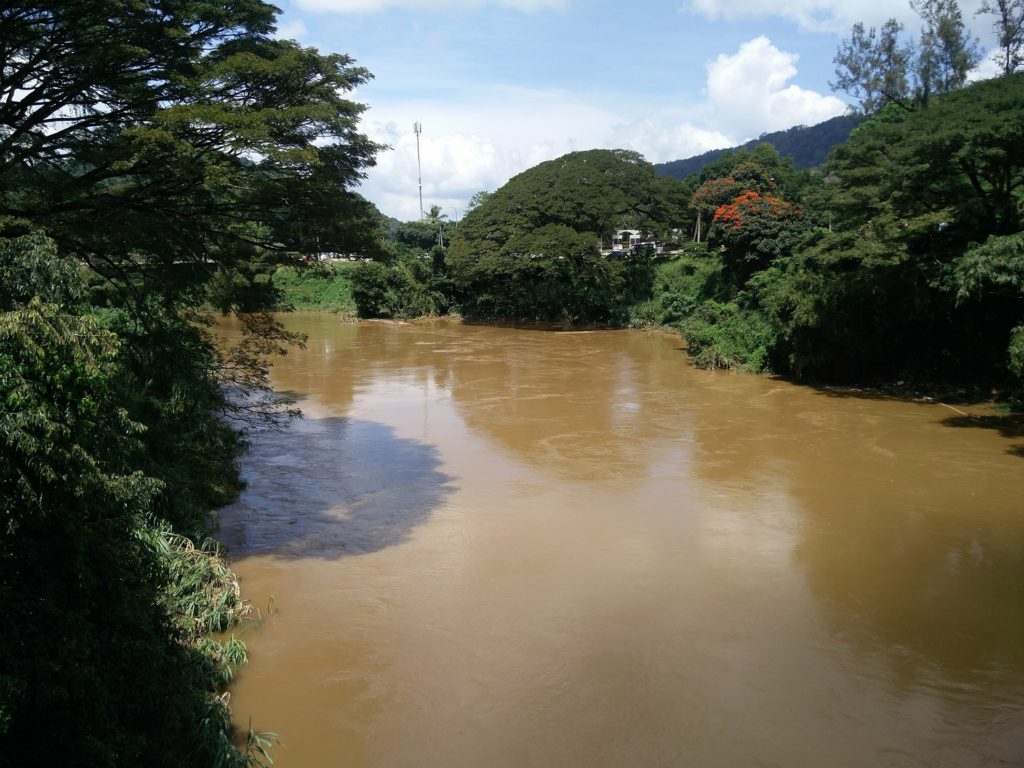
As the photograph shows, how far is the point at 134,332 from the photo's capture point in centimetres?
800

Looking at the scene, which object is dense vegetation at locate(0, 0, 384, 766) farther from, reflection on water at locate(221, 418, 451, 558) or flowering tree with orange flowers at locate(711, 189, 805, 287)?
flowering tree with orange flowers at locate(711, 189, 805, 287)

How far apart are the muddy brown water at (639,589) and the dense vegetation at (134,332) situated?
97cm

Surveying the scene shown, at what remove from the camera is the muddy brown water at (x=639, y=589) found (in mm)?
5148

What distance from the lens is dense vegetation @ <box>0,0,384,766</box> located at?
291 centimetres

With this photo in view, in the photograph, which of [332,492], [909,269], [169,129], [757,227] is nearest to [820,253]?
[909,269]

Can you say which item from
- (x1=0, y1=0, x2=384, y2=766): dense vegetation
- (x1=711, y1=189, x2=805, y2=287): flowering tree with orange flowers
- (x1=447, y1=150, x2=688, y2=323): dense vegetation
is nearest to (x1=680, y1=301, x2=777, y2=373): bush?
(x1=711, y1=189, x2=805, y2=287): flowering tree with orange flowers

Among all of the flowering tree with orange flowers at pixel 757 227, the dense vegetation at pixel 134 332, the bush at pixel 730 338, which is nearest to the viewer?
the dense vegetation at pixel 134 332

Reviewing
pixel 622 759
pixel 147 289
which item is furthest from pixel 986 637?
pixel 147 289

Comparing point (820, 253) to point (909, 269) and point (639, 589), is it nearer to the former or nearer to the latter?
point (909, 269)

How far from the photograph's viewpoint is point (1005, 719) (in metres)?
5.23

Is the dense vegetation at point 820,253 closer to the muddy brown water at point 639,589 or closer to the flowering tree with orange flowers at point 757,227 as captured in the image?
the flowering tree with orange flowers at point 757,227

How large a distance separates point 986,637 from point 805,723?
2.31 metres

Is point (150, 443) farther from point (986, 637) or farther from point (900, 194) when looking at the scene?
point (900, 194)

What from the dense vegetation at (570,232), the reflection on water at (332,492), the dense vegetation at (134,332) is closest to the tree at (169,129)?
the dense vegetation at (134,332)
